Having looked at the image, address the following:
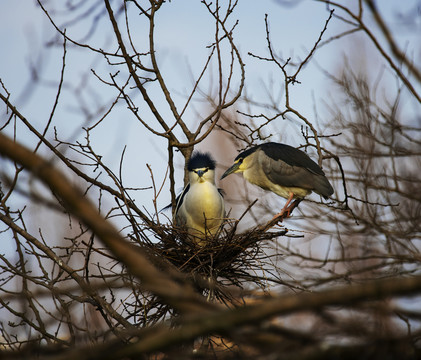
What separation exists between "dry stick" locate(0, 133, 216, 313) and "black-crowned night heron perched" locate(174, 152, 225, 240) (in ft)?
10.2

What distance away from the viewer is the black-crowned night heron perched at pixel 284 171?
487cm

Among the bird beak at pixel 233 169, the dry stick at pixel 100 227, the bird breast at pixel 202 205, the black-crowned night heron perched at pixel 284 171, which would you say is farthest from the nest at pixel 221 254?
the dry stick at pixel 100 227

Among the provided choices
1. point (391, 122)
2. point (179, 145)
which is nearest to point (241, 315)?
point (179, 145)

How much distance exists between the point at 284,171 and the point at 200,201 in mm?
1088

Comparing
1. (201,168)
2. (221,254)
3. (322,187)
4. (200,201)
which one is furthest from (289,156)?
(221,254)

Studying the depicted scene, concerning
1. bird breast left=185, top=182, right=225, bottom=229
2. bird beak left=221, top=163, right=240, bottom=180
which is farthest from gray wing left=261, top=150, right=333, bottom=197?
bird breast left=185, top=182, right=225, bottom=229

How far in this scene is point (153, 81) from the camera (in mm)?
3865

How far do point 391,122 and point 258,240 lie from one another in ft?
8.76

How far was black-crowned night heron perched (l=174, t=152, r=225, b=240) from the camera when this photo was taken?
443 centimetres

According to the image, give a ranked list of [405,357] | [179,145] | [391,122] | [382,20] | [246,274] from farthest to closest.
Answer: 1. [391,122]
2. [246,274]
3. [179,145]
4. [382,20]
5. [405,357]

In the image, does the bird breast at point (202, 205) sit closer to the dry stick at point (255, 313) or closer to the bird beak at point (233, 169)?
the bird beak at point (233, 169)

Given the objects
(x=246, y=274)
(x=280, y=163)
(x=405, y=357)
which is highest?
(x=280, y=163)

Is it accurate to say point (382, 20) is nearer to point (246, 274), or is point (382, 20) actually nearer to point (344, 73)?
point (246, 274)

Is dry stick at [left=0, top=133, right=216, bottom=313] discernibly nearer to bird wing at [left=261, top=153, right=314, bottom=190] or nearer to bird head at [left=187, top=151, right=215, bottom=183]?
bird head at [left=187, top=151, right=215, bottom=183]
